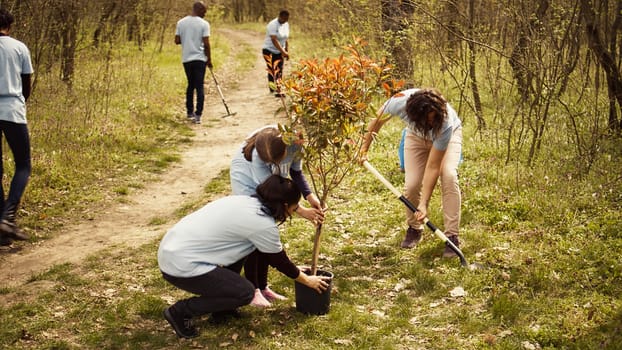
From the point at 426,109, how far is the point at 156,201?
12.9 feet

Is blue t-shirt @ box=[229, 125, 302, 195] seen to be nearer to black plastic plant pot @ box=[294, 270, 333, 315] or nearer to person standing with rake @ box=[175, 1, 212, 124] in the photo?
black plastic plant pot @ box=[294, 270, 333, 315]

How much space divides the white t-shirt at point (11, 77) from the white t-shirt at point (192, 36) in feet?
16.4

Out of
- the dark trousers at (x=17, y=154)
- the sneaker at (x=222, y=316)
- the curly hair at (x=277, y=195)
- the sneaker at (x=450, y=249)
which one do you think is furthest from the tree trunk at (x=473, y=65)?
the dark trousers at (x=17, y=154)

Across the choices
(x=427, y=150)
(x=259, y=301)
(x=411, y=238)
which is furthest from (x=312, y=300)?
(x=427, y=150)

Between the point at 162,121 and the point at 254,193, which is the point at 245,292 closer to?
the point at 254,193

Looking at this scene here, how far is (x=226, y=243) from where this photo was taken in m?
4.06

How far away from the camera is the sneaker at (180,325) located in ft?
14.0

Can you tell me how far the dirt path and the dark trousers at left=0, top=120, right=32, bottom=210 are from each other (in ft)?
1.61

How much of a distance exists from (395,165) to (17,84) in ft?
14.6

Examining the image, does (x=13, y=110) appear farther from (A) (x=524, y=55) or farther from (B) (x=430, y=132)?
(A) (x=524, y=55)

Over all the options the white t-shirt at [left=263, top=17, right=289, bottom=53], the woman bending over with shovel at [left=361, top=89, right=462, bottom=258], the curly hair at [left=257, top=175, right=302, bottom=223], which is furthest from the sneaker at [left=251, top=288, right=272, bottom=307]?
the white t-shirt at [left=263, top=17, right=289, bottom=53]

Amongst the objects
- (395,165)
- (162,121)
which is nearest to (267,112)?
(162,121)

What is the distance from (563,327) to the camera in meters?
4.21

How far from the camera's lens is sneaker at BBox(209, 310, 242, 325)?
4492 mm
